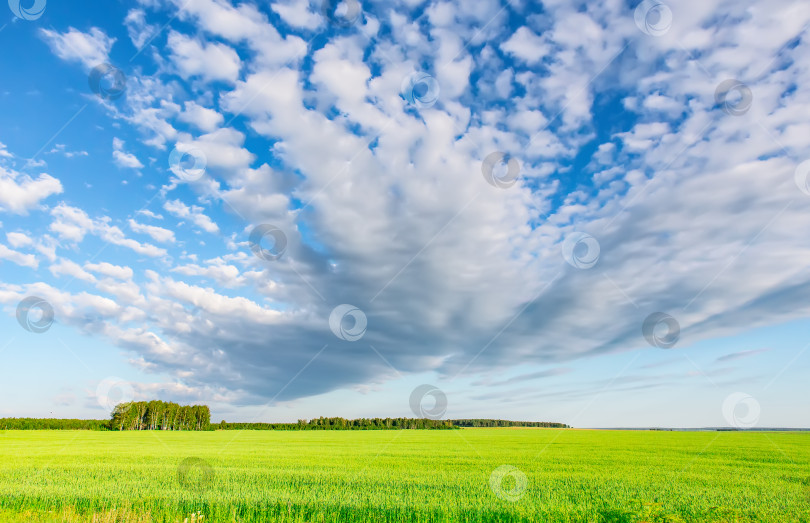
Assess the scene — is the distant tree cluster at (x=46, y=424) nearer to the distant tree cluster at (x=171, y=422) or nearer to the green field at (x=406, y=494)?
the distant tree cluster at (x=171, y=422)

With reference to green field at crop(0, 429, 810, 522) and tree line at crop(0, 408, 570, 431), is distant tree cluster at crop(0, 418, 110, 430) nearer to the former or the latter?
tree line at crop(0, 408, 570, 431)

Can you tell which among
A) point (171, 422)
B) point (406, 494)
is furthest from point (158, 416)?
point (406, 494)

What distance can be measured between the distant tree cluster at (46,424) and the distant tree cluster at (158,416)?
9933 millimetres

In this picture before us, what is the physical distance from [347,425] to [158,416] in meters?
72.4

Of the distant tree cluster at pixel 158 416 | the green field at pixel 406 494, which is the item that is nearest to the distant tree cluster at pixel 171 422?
the distant tree cluster at pixel 158 416

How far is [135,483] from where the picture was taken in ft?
56.1

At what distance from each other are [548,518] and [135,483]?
15.5 meters

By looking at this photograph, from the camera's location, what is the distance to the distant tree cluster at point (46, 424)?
123812 mm

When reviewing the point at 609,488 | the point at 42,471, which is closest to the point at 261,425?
the point at 42,471

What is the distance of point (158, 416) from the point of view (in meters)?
165

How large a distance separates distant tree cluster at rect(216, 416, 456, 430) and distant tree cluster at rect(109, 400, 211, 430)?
43.2 ft

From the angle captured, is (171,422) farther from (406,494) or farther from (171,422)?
(406,494)

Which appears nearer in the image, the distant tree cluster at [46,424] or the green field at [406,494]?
the green field at [406,494]

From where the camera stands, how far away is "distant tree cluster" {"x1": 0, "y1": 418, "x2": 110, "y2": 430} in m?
124
